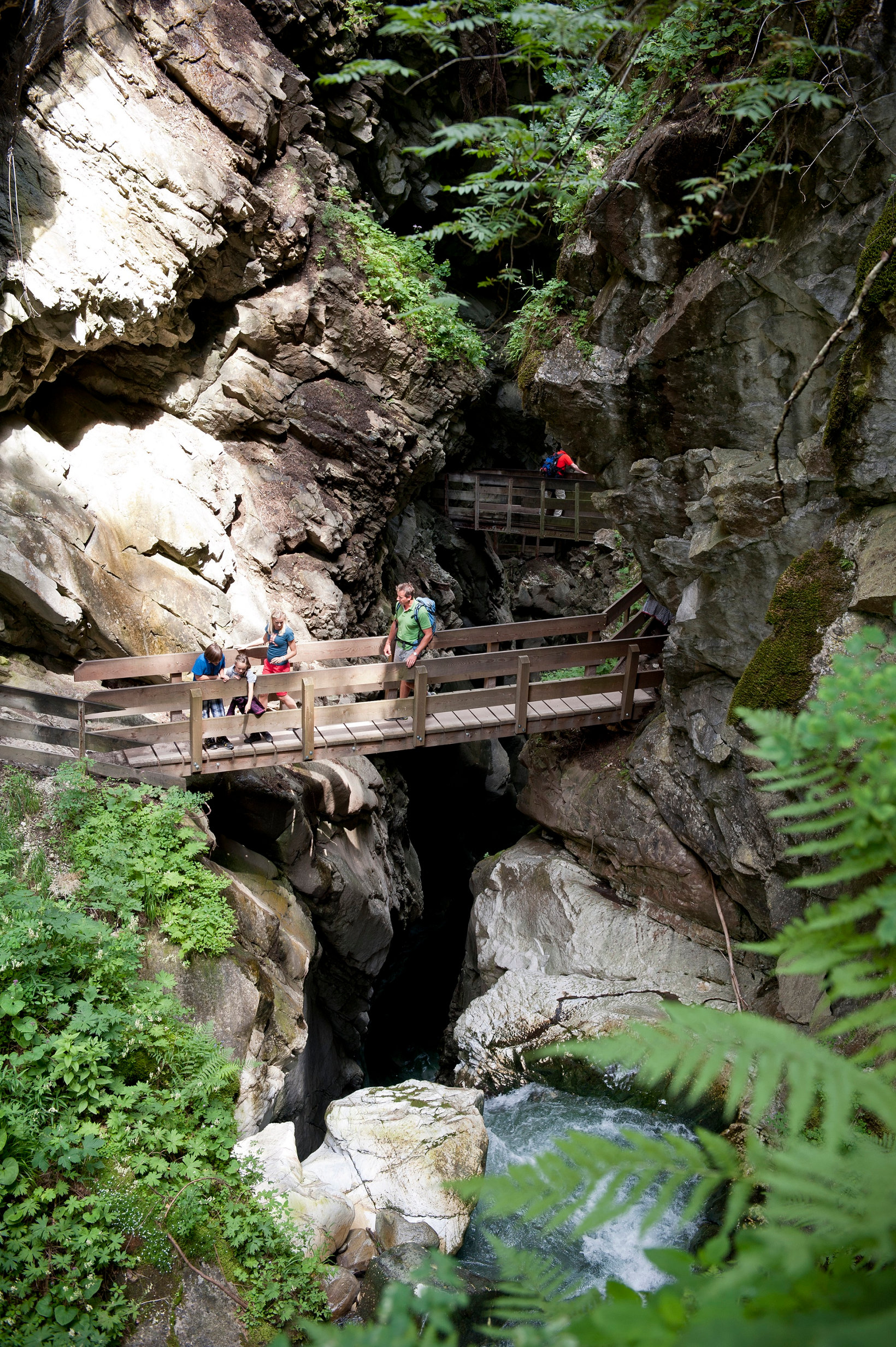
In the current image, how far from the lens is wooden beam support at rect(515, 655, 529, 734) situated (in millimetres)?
9750

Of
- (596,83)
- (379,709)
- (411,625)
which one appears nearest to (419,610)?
(411,625)

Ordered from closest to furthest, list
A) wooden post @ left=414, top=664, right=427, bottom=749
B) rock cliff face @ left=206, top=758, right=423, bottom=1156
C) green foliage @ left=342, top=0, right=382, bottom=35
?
rock cliff face @ left=206, top=758, right=423, bottom=1156 → wooden post @ left=414, top=664, right=427, bottom=749 → green foliage @ left=342, top=0, right=382, bottom=35

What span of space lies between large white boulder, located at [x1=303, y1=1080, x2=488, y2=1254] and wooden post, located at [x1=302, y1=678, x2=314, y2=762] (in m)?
3.28

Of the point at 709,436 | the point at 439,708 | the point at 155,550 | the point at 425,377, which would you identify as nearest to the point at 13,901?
the point at 439,708

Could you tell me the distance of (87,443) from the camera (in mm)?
10641

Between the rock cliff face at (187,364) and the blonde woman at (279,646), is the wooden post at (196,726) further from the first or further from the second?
the rock cliff face at (187,364)

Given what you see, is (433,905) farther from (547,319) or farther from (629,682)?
(547,319)

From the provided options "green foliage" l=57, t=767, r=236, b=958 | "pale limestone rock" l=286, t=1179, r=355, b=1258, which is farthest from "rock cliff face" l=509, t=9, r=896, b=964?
"green foliage" l=57, t=767, r=236, b=958

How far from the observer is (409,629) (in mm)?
9688

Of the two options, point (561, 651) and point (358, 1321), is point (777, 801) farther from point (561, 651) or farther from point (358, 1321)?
point (358, 1321)

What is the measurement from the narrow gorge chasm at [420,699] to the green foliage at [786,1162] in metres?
0.01

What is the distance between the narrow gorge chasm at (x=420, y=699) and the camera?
2324 millimetres

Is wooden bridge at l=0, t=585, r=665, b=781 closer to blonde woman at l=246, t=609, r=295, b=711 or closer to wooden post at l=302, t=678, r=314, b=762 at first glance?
wooden post at l=302, t=678, r=314, b=762

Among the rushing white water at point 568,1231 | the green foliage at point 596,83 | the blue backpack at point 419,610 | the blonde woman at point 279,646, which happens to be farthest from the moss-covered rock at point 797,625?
the blonde woman at point 279,646
